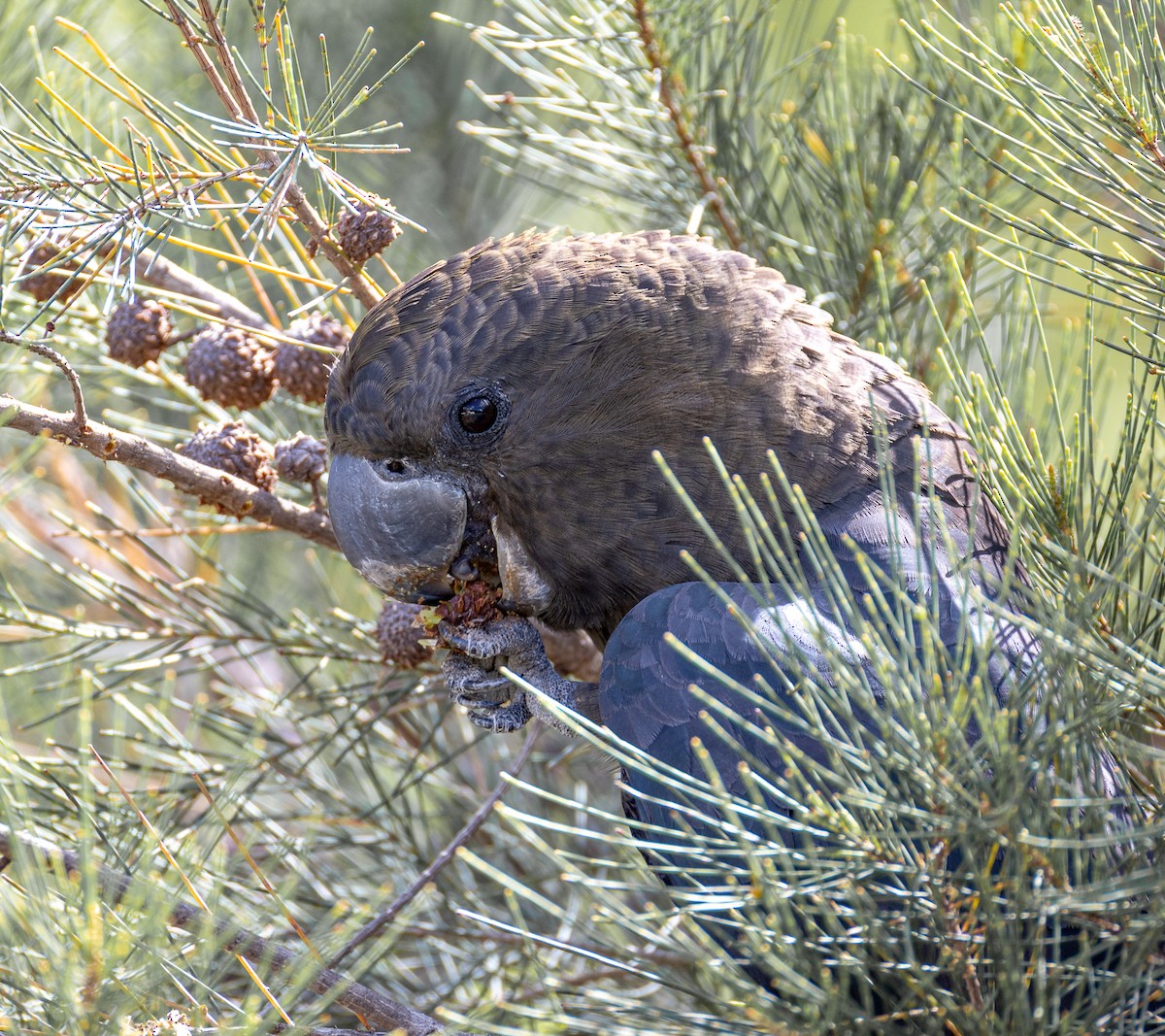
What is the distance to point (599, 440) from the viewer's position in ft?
6.45

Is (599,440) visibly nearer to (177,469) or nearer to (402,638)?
(402,638)

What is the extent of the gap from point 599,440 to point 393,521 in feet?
1.25

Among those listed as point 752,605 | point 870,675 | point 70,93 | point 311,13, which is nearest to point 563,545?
point 752,605

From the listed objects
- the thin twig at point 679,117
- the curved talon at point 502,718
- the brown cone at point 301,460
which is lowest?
the curved talon at point 502,718

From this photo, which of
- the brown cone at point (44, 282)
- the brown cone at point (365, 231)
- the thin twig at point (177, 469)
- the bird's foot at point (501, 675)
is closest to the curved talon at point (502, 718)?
the bird's foot at point (501, 675)

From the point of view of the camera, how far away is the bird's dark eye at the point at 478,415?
192cm

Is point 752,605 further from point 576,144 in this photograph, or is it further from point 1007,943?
point 576,144

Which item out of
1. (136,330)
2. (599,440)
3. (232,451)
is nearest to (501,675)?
(599,440)

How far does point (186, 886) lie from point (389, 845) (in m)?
1.42

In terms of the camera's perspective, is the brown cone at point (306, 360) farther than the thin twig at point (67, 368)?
Yes

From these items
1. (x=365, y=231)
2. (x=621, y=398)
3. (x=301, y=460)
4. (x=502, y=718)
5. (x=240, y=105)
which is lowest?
(x=502, y=718)

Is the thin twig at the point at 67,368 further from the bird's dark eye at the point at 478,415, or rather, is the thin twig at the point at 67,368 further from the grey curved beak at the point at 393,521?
the bird's dark eye at the point at 478,415

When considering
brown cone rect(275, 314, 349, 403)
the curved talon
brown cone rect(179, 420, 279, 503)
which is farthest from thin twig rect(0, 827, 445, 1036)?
brown cone rect(275, 314, 349, 403)

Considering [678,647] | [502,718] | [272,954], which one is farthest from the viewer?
[502,718]
